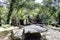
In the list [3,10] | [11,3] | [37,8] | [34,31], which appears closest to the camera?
[34,31]

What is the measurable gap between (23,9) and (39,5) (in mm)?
3037

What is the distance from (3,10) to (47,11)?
217 inches

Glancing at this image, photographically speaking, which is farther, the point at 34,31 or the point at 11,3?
the point at 11,3

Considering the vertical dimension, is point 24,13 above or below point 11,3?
below

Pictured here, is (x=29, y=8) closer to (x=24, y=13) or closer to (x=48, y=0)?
(x=24, y=13)

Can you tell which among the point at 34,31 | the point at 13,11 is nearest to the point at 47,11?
the point at 13,11

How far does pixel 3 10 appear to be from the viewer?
626 inches

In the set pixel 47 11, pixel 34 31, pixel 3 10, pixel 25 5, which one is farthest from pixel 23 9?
pixel 34 31

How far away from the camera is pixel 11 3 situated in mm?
14656

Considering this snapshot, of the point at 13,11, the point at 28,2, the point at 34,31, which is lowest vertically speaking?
the point at 34,31

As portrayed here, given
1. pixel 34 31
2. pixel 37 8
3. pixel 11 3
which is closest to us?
pixel 34 31

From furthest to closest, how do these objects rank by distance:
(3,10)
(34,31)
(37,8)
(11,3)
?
(37,8), (3,10), (11,3), (34,31)

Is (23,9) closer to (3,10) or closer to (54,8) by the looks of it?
(3,10)

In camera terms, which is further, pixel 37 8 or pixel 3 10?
pixel 37 8
